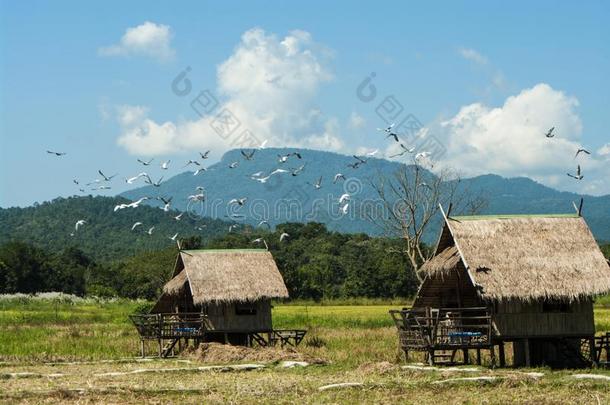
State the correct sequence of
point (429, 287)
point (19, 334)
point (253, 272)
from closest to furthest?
point (429, 287), point (253, 272), point (19, 334)

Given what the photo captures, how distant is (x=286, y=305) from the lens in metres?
66.9

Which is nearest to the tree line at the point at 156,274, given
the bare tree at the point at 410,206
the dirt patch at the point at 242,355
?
the bare tree at the point at 410,206

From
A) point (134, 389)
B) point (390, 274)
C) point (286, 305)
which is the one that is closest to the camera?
point (134, 389)

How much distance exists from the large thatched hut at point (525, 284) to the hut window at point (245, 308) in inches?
361

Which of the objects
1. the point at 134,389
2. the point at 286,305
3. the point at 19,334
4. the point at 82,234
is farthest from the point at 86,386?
the point at 82,234

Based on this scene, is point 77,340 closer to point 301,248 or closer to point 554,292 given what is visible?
point 554,292

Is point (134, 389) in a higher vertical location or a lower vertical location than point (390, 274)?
lower

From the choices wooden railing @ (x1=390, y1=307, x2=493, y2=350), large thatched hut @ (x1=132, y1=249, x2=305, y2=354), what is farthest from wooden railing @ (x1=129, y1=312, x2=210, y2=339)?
wooden railing @ (x1=390, y1=307, x2=493, y2=350)

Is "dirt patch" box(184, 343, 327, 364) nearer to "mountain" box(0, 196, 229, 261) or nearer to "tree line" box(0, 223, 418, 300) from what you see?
"tree line" box(0, 223, 418, 300)

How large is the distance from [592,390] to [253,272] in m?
17.6

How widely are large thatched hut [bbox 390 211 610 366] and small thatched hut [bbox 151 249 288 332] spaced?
8369 millimetres

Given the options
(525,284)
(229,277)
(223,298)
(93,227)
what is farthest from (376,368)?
(93,227)

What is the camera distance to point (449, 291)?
96.2ft

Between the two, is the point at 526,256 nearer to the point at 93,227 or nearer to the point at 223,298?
the point at 223,298
